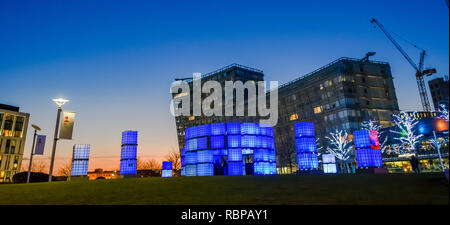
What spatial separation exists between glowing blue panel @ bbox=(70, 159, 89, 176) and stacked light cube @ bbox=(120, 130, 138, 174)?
528 centimetres

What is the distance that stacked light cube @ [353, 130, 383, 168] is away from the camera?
2783 centimetres

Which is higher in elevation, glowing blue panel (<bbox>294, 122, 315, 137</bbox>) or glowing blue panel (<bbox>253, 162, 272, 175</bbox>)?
glowing blue panel (<bbox>294, 122, 315, 137</bbox>)

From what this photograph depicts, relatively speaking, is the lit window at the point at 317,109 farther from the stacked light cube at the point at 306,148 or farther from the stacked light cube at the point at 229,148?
the stacked light cube at the point at 306,148

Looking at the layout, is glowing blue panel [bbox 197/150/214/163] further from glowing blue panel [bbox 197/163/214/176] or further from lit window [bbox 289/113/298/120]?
lit window [bbox 289/113/298/120]

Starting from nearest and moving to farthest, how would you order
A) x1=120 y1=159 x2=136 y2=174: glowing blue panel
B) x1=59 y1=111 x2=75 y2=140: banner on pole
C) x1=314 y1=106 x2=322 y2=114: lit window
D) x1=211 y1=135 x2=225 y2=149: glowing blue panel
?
x1=59 y1=111 x2=75 y2=140: banner on pole < x1=120 y1=159 x2=136 y2=174: glowing blue panel < x1=211 y1=135 x2=225 y2=149: glowing blue panel < x1=314 y1=106 x2=322 y2=114: lit window

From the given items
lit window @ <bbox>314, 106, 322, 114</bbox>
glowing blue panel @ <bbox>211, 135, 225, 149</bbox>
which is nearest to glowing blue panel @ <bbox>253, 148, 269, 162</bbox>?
glowing blue panel @ <bbox>211, 135, 225, 149</bbox>

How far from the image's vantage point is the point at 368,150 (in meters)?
28.1

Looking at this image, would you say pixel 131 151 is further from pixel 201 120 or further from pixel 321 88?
pixel 201 120

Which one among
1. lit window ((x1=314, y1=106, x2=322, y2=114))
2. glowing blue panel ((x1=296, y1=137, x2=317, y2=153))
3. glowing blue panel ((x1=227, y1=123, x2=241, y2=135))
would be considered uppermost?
lit window ((x1=314, y1=106, x2=322, y2=114))

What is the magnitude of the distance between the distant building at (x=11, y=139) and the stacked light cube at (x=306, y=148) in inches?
3869

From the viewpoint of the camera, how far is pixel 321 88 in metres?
88.1

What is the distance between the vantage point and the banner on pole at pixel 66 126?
24531mm
